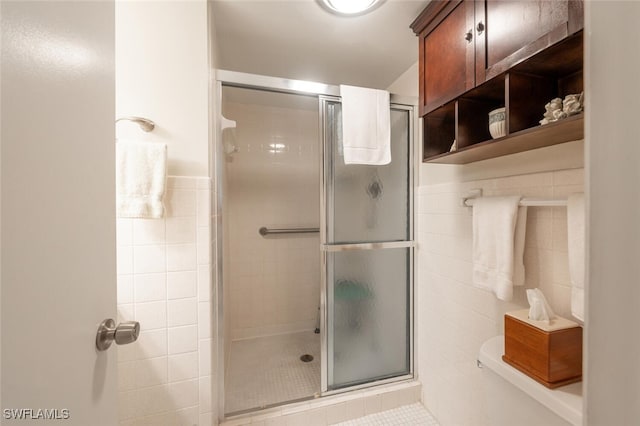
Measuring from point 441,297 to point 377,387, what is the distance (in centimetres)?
69

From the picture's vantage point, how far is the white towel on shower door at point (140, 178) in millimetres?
950

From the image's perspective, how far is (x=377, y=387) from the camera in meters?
1.48

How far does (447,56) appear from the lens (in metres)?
1.07

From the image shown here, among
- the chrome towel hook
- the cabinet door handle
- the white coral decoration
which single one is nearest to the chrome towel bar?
the white coral decoration

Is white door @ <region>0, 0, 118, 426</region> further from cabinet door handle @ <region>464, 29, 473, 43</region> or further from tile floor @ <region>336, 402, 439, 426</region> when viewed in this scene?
tile floor @ <region>336, 402, 439, 426</region>

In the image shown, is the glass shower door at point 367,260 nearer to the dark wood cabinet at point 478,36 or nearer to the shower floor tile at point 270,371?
the shower floor tile at point 270,371

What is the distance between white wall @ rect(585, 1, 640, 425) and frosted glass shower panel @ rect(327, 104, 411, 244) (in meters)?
1.20

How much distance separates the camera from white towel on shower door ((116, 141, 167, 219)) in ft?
3.12

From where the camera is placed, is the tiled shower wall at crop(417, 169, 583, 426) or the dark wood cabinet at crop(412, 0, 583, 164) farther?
the tiled shower wall at crop(417, 169, 583, 426)

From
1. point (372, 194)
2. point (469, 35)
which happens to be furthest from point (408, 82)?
point (372, 194)

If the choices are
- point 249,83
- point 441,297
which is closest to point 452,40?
point 249,83

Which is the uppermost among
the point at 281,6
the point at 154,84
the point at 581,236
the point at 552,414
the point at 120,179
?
the point at 281,6

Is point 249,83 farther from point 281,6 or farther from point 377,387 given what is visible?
point 377,387

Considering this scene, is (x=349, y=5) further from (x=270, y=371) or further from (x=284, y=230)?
(x=270, y=371)
